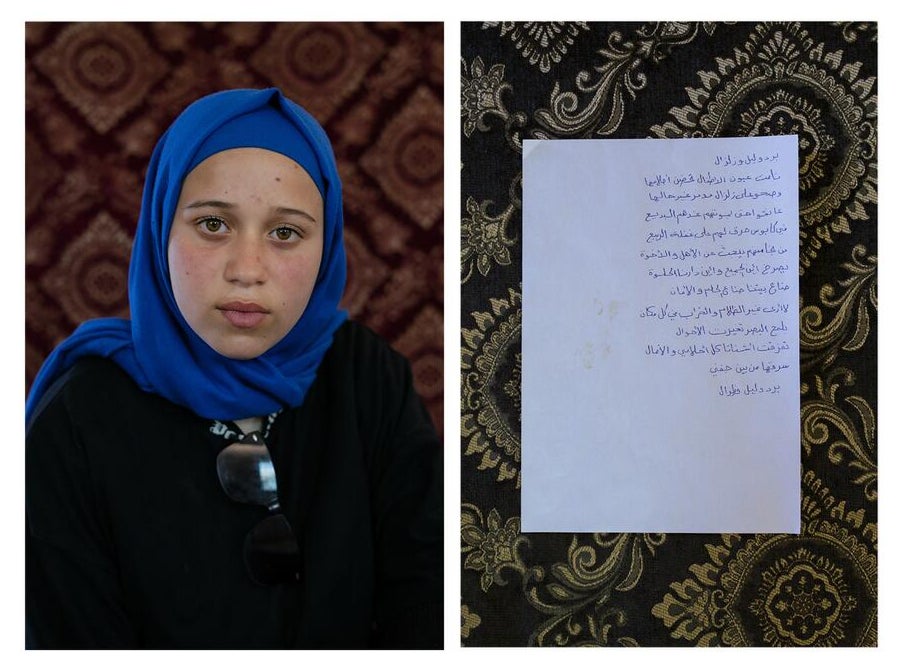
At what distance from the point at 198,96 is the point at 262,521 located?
549 mm

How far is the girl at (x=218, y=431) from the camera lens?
1.21 m

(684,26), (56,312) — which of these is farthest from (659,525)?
(56,312)

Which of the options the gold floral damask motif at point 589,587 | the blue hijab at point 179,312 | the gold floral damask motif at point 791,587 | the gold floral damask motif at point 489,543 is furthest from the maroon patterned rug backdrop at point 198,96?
the gold floral damask motif at point 791,587

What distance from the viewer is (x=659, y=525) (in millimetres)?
1316

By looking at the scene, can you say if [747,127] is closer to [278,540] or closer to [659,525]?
[659,525]

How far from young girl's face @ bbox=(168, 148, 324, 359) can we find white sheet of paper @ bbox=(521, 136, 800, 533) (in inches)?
12.2

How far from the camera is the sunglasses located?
1231 mm

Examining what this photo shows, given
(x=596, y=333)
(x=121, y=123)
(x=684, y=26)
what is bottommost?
(x=596, y=333)

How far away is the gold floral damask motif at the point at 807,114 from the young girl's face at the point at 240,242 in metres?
0.50

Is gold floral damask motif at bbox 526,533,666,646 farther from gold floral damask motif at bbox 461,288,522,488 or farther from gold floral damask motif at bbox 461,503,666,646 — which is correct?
gold floral damask motif at bbox 461,288,522,488

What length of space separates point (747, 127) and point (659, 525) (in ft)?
1.81

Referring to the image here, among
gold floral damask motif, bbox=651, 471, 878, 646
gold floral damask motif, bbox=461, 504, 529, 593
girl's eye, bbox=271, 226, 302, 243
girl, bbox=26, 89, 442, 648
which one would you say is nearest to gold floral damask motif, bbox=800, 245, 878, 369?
gold floral damask motif, bbox=651, 471, 878, 646

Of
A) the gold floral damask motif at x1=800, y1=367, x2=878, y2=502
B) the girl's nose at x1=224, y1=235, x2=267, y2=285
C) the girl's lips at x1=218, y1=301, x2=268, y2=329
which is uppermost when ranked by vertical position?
the girl's nose at x1=224, y1=235, x2=267, y2=285

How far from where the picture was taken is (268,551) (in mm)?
1230
